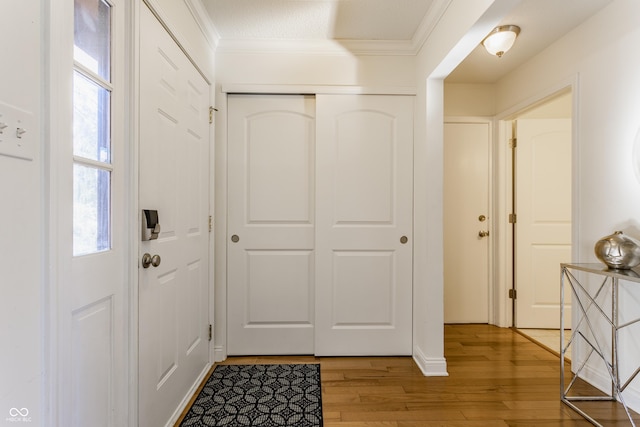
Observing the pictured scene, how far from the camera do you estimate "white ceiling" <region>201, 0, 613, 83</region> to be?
1911 mm

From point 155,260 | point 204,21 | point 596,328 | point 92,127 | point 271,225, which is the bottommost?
point 596,328

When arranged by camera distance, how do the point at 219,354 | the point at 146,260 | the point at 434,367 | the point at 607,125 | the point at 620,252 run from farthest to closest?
the point at 219,354 < the point at 434,367 < the point at 607,125 < the point at 620,252 < the point at 146,260

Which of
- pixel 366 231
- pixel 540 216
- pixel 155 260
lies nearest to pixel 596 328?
pixel 540 216

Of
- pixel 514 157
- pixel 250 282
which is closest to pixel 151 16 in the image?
pixel 250 282

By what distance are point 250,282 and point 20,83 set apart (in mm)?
1846

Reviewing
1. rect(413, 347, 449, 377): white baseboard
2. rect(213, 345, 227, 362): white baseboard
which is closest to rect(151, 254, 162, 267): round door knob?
rect(213, 345, 227, 362): white baseboard

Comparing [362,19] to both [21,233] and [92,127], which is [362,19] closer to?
[92,127]

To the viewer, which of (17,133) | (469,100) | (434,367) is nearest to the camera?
(17,133)

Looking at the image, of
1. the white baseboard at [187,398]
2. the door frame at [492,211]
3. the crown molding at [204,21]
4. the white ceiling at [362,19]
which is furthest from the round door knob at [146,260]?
the door frame at [492,211]

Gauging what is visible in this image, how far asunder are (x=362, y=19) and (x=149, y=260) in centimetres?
194

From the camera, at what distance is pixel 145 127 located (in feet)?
4.41

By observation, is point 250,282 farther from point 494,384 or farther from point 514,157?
point 514,157

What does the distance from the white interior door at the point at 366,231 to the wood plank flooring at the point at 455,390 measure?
0.22m

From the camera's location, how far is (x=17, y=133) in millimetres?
746
